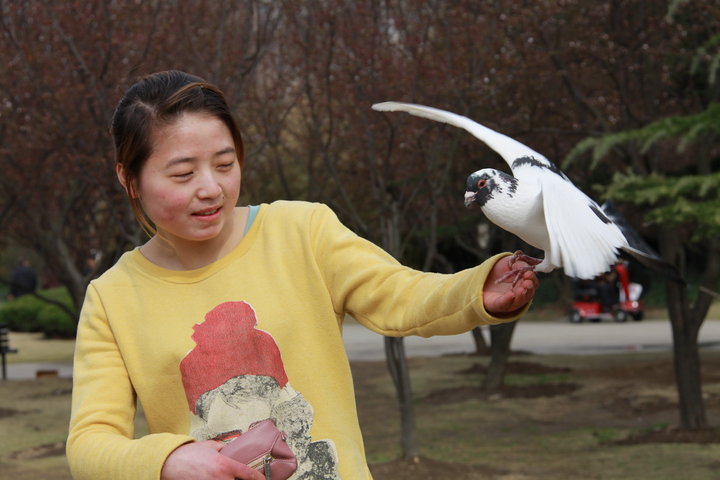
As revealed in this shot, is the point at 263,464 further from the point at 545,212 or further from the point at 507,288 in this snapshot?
the point at 545,212

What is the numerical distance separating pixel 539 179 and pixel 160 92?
2.64 feet

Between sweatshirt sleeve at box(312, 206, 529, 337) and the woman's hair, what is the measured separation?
0.96ft

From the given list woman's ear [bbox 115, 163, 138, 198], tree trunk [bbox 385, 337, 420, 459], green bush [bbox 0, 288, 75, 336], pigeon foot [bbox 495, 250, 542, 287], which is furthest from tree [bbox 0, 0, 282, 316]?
green bush [bbox 0, 288, 75, 336]

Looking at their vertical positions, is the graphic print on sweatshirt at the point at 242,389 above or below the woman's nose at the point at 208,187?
below

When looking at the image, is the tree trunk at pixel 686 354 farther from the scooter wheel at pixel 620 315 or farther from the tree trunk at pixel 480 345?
the scooter wheel at pixel 620 315

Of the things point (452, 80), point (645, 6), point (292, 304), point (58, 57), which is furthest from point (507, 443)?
point (292, 304)

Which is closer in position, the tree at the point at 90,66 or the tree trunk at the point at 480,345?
the tree at the point at 90,66

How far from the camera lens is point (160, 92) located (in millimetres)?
2100

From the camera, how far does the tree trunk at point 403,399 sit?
29.1 feet

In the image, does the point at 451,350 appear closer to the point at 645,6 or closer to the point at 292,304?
the point at 645,6

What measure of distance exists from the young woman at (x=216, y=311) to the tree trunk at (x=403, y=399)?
21.7 feet

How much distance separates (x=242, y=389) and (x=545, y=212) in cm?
72

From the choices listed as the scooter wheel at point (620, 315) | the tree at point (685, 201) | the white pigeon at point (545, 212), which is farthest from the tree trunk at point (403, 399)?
the scooter wheel at point (620, 315)

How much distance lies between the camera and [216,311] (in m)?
2.11
